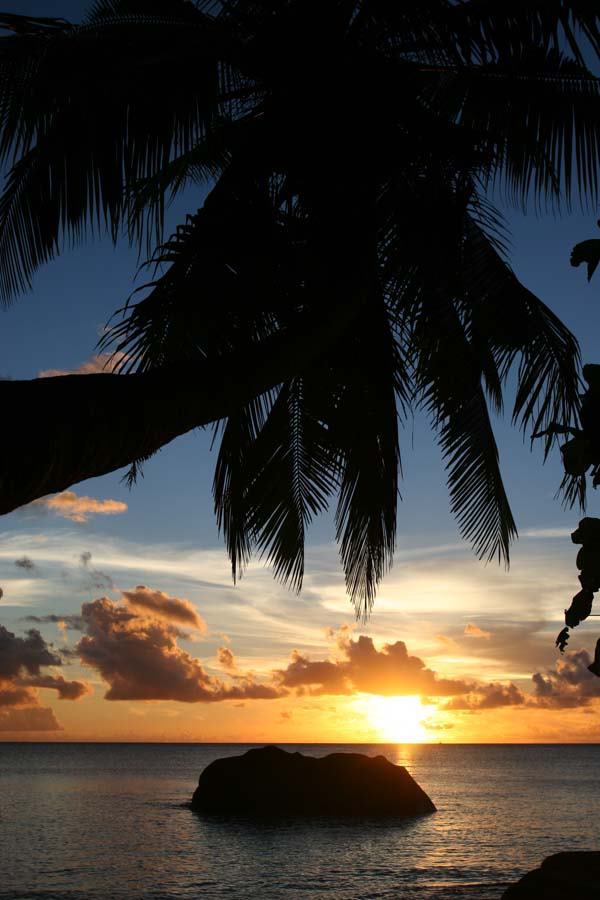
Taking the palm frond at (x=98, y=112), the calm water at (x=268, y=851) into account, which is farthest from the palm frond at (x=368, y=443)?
the calm water at (x=268, y=851)

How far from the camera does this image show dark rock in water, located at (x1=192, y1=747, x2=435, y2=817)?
38188 mm

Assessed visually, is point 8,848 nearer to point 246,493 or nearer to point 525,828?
point 525,828

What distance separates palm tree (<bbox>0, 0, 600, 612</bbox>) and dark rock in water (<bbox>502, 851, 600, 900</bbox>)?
173 inches

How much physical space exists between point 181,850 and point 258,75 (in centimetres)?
3079

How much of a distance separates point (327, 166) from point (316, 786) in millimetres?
35433

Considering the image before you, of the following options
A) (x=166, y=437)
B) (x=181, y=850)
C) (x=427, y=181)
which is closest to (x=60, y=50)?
(x=427, y=181)

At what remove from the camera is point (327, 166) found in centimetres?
771

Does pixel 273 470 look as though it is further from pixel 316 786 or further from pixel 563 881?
pixel 316 786

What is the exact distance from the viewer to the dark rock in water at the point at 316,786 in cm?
3819

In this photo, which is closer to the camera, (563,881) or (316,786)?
(563,881)

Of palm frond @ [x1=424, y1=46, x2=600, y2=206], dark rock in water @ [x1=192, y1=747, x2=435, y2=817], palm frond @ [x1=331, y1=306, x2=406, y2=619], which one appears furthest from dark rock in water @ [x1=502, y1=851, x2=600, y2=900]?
dark rock in water @ [x1=192, y1=747, x2=435, y2=817]

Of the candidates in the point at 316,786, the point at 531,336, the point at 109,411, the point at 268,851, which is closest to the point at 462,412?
the point at 531,336

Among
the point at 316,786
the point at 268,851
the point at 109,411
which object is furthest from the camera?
the point at 316,786

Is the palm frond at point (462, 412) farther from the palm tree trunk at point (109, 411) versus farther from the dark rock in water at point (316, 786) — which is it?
the dark rock in water at point (316, 786)
